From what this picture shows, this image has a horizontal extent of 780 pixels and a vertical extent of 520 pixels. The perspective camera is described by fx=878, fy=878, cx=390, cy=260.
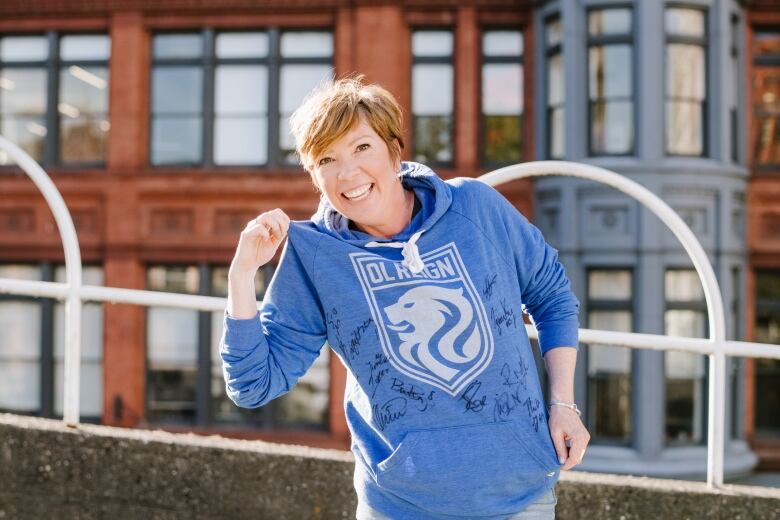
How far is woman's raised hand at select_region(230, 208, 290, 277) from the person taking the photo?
1815 mm

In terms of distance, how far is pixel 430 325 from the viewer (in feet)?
5.82

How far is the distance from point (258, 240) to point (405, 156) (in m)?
11.6

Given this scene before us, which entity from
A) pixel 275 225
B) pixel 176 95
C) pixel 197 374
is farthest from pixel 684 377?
pixel 275 225

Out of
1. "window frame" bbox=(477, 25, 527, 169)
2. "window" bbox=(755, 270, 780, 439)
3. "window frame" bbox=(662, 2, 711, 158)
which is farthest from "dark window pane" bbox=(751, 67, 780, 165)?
"window frame" bbox=(477, 25, 527, 169)

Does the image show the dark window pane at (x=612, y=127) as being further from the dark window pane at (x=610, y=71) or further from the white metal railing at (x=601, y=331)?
the white metal railing at (x=601, y=331)

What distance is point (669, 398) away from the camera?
12531 mm

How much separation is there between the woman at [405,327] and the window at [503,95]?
11.9m

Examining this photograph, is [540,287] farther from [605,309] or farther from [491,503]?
[605,309]

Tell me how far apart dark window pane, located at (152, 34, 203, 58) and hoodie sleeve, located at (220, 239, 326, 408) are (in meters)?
12.8

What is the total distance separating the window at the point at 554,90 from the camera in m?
12.9

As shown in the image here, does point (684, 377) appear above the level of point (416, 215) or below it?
below

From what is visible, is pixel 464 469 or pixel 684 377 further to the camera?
pixel 684 377
